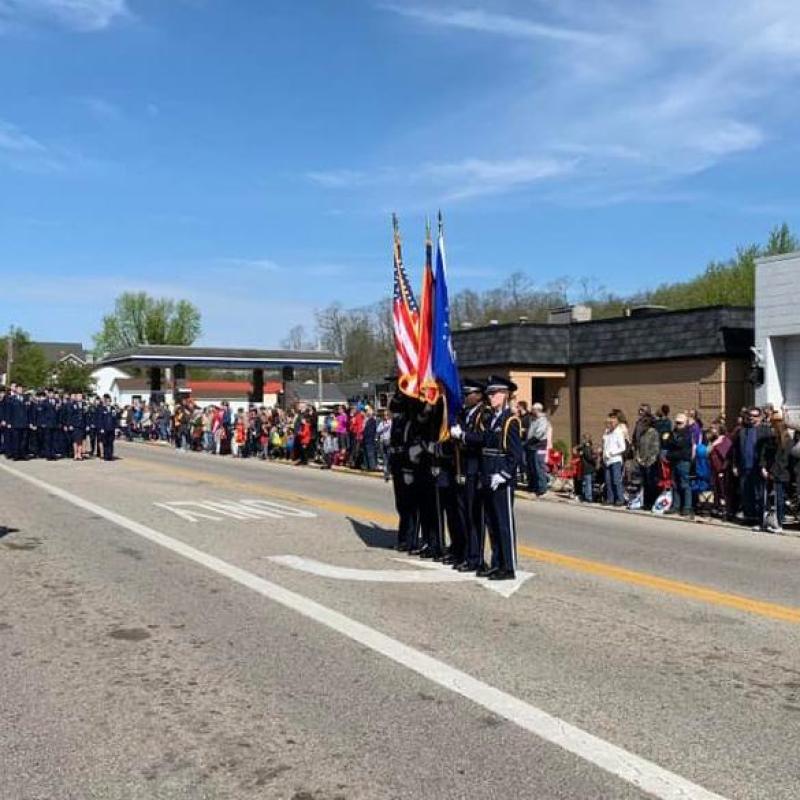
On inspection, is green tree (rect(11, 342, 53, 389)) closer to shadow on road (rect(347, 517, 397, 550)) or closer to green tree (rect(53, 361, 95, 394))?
green tree (rect(53, 361, 95, 394))

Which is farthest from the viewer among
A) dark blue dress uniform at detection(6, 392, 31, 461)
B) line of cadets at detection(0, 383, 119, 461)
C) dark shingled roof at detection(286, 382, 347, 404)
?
dark shingled roof at detection(286, 382, 347, 404)

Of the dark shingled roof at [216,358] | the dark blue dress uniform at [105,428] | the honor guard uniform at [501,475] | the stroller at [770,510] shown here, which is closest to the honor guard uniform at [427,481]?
the honor guard uniform at [501,475]

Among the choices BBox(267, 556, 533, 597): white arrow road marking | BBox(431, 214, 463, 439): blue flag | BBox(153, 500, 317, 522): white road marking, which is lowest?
BBox(267, 556, 533, 597): white arrow road marking

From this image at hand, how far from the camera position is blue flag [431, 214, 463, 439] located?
9758mm

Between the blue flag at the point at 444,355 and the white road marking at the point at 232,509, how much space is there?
4757mm

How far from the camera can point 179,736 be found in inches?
194

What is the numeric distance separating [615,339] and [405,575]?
17.1 m

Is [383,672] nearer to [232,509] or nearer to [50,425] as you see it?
[232,509]

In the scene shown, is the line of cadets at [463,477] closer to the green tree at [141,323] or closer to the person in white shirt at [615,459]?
the person in white shirt at [615,459]

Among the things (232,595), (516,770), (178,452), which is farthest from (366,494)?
(178,452)

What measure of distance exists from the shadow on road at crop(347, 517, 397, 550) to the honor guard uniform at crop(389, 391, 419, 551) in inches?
13.6

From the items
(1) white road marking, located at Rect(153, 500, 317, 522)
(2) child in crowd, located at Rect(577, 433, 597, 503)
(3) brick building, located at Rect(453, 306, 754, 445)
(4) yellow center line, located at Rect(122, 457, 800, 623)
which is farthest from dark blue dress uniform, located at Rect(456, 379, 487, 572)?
(3) brick building, located at Rect(453, 306, 754, 445)

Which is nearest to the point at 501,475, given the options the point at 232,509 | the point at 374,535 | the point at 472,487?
the point at 472,487

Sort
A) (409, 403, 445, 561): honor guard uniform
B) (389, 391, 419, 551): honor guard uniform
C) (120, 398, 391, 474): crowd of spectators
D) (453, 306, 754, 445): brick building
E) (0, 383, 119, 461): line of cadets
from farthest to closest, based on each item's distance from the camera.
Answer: (0, 383, 119, 461): line of cadets
(120, 398, 391, 474): crowd of spectators
(453, 306, 754, 445): brick building
(389, 391, 419, 551): honor guard uniform
(409, 403, 445, 561): honor guard uniform
